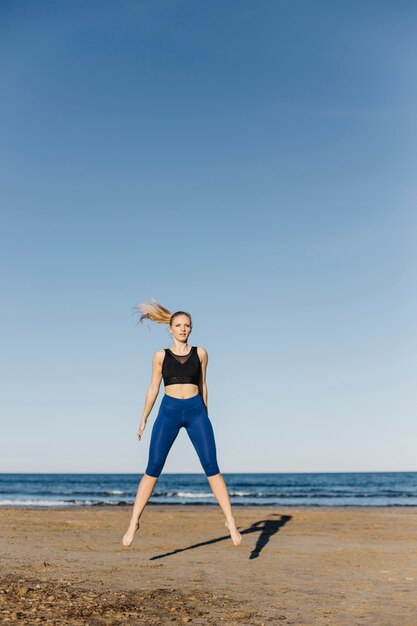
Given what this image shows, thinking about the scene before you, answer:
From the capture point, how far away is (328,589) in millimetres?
6652

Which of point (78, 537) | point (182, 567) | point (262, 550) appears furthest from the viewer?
point (78, 537)

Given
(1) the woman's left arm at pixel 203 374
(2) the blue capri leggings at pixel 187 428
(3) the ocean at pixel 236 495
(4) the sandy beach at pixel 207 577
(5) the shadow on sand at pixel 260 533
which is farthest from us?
(3) the ocean at pixel 236 495

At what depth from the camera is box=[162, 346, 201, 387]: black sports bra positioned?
7289 mm

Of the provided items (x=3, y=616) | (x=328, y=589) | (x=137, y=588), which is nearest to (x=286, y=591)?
(x=328, y=589)

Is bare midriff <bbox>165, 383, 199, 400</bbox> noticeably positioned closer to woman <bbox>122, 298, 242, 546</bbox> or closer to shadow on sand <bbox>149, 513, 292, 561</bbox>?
woman <bbox>122, 298, 242, 546</bbox>

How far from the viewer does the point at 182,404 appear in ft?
23.9

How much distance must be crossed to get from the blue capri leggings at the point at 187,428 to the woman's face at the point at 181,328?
697 millimetres

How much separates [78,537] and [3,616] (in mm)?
7359

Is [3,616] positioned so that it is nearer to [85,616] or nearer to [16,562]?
[85,616]

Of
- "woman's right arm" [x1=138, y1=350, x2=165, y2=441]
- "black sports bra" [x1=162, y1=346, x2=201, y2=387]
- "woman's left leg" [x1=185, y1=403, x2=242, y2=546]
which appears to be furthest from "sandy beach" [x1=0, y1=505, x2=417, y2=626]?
"black sports bra" [x1=162, y1=346, x2=201, y2=387]

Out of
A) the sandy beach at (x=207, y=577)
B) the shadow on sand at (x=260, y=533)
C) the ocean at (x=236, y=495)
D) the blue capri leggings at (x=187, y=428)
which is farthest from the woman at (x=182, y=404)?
the ocean at (x=236, y=495)

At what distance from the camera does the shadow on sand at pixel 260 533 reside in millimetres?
9573

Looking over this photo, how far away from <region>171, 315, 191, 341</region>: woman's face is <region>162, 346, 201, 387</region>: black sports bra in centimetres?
21

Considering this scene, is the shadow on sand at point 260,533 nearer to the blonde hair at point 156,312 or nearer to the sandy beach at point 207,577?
the sandy beach at point 207,577
